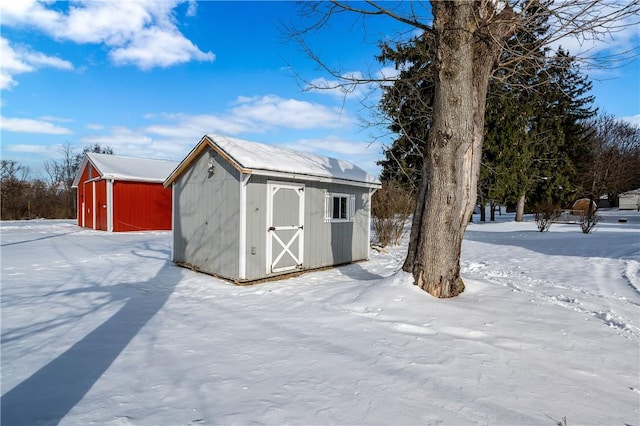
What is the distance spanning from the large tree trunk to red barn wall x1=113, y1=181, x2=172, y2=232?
1428 cm

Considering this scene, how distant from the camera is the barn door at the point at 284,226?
725 centimetres

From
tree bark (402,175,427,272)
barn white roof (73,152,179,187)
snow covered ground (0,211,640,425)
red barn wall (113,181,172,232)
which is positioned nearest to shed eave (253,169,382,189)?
snow covered ground (0,211,640,425)

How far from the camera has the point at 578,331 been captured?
161 inches

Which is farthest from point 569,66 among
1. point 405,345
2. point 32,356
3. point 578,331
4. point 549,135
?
point 549,135

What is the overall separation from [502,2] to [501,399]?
5.24 meters

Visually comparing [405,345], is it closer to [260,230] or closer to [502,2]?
[260,230]

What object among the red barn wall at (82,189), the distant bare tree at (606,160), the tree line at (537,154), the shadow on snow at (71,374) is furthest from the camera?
the distant bare tree at (606,160)

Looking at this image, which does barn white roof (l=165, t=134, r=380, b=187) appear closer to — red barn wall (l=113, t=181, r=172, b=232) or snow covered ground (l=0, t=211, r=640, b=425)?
snow covered ground (l=0, t=211, r=640, b=425)

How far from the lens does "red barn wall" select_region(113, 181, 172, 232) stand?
16.4 metres

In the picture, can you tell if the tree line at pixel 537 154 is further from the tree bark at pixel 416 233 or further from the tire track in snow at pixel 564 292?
the tree bark at pixel 416 233

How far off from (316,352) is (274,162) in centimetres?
462

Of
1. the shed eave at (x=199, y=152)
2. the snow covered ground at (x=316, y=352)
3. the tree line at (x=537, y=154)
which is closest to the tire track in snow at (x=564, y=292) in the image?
the snow covered ground at (x=316, y=352)

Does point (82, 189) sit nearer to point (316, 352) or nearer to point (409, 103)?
point (409, 103)

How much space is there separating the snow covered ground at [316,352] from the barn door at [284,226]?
81 centimetres
